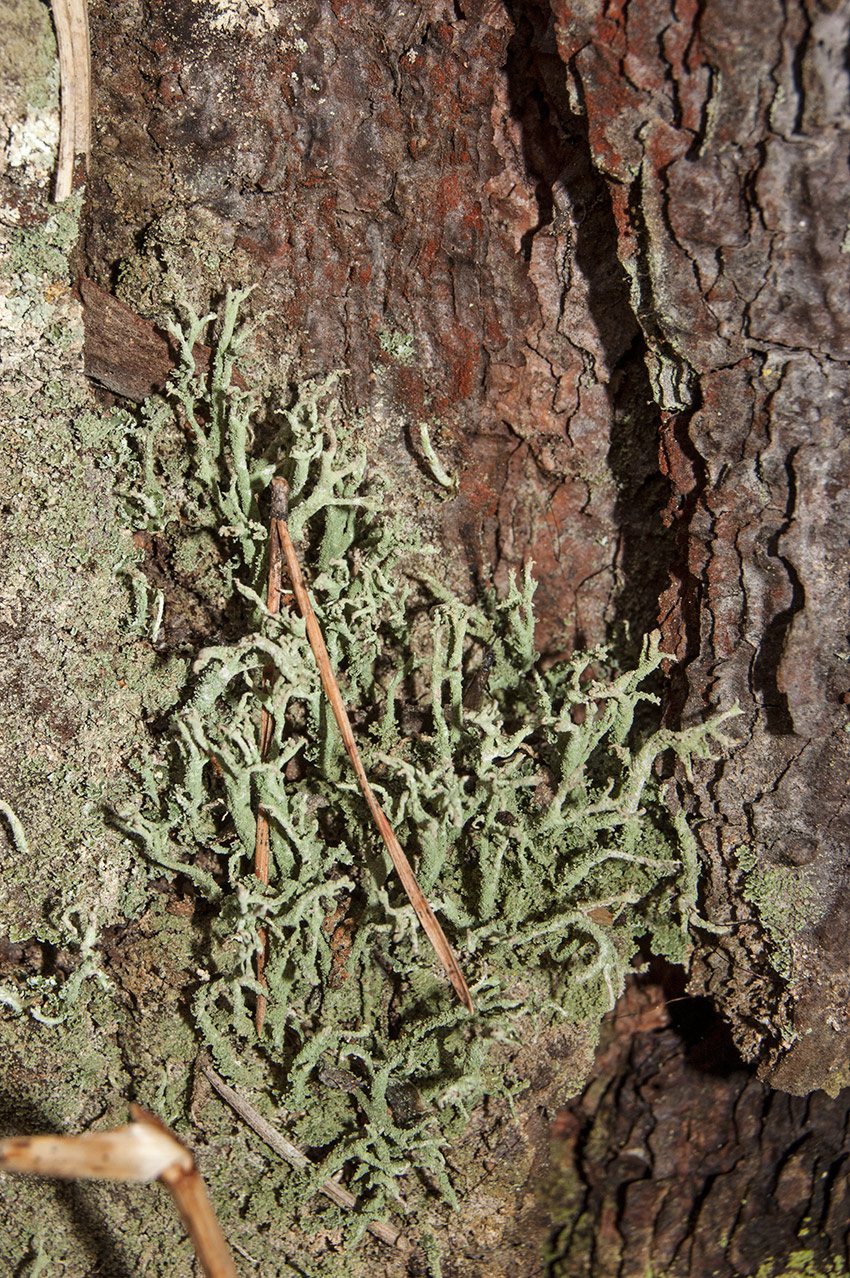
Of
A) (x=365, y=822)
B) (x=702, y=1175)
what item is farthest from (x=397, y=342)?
(x=702, y=1175)

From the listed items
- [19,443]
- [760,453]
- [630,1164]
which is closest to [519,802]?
[760,453]

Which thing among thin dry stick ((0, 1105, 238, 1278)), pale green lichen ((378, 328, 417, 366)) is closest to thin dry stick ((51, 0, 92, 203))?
pale green lichen ((378, 328, 417, 366))

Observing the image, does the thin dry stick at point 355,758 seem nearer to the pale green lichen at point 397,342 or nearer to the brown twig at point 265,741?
the brown twig at point 265,741

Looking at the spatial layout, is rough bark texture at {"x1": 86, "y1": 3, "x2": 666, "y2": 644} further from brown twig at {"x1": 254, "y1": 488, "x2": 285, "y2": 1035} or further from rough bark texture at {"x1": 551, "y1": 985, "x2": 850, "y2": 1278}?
rough bark texture at {"x1": 551, "y1": 985, "x2": 850, "y2": 1278}

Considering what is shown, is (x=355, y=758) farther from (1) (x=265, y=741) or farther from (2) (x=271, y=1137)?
(2) (x=271, y=1137)

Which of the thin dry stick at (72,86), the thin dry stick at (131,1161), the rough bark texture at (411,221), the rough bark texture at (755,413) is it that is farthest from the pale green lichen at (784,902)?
the thin dry stick at (72,86)

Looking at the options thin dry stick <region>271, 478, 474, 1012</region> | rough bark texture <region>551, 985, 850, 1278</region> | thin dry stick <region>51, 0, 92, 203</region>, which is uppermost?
thin dry stick <region>51, 0, 92, 203</region>
